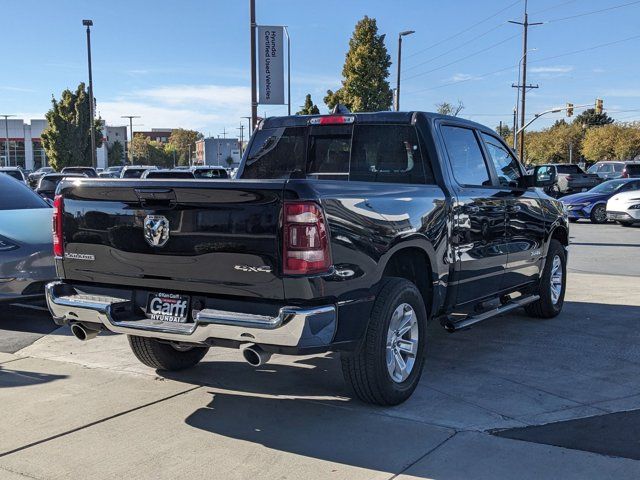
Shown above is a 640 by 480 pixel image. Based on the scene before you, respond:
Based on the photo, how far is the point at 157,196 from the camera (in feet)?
13.5

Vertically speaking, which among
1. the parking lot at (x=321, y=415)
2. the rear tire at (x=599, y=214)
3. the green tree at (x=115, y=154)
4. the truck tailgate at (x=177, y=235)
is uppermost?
the green tree at (x=115, y=154)

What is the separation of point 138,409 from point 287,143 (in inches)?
111

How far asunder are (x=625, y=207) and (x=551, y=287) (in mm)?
14581

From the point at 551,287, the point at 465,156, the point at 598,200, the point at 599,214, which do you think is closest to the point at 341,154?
the point at 465,156

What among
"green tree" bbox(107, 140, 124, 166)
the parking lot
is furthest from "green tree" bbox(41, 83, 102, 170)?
the parking lot

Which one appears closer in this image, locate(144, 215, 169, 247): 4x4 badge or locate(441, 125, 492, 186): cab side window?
locate(144, 215, 169, 247): 4x4 badge

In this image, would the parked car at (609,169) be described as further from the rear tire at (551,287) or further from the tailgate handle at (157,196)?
the tailgate handle at (157,196)

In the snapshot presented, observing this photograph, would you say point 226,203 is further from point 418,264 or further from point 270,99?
point 270,99

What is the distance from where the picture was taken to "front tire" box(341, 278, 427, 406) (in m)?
4.33

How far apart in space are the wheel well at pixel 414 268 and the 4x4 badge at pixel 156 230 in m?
1.60

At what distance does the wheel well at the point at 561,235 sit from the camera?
7580 mm

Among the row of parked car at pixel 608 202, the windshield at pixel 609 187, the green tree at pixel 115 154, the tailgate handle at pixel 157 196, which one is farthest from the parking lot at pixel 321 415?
the green tree at pixel 115 154

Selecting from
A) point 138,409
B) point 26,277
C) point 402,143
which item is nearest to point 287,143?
point 402,143

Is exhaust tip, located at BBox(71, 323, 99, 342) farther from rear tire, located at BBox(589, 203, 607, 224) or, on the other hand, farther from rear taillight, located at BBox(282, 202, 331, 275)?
rear tire, located at BBox(589, 203, 607, 224)
